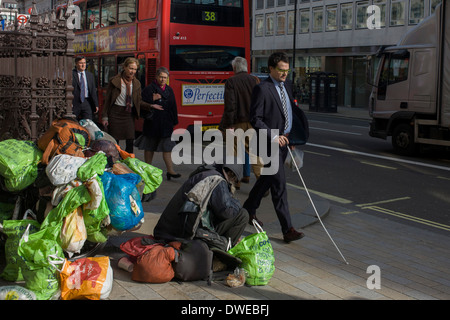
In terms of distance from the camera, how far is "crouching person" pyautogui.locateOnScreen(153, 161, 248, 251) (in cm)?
455

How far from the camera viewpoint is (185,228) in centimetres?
459

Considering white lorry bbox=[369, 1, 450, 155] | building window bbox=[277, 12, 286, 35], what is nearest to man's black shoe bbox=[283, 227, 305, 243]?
white lorry bbox=[369, 1, 450, 155]

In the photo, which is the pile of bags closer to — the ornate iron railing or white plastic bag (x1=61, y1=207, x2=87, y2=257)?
white plastic bag (x1=61, y1=207, x2=87, y2=257)

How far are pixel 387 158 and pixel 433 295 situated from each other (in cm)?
831

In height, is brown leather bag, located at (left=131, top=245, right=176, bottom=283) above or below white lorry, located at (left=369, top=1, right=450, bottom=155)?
below

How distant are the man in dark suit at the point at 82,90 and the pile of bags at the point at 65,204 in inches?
173

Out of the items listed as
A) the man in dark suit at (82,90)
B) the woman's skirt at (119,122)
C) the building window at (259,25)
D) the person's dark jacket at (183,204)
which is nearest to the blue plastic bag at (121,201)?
the person's dark jacket at (183,204)

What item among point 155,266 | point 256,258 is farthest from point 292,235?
point 155,266

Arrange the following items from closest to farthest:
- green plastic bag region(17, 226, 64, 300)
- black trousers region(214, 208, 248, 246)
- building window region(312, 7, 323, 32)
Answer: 1. green plastic bag region(17, 226, 64, 300)
2. black trousers region(214, 208, 248, 246)
3. building window region(312, 7, 323, 32)

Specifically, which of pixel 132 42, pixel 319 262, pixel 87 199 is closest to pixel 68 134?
pixel 87 199

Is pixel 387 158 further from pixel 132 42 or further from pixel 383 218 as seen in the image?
pixel 132 42

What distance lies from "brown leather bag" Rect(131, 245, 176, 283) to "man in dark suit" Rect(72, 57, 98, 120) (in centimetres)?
531

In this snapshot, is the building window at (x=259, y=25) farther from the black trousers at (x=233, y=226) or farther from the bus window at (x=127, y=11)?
the black trousers at (x=233, y=226)
